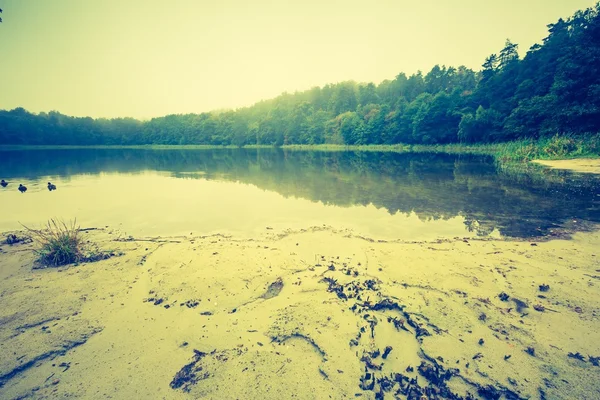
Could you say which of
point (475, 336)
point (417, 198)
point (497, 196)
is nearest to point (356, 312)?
point (475, 336)

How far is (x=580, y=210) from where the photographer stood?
10.6m

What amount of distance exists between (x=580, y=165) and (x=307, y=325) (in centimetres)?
2876

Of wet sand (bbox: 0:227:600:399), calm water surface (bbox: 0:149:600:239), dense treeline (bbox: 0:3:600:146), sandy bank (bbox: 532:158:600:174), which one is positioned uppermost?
dense treeline (bbox: 0:3:600:146)

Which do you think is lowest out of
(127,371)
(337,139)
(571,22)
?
(127,371)

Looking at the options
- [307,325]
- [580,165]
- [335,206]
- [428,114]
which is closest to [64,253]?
[307,325]

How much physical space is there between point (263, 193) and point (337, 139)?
64.1m

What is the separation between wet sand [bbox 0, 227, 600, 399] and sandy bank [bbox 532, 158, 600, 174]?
1843 centimetres

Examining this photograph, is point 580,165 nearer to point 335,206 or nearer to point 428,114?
point 335,206

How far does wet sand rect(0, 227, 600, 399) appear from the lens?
3.40m

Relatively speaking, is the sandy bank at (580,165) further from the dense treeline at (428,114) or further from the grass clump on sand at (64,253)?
the grass clump on sand at (64,253)

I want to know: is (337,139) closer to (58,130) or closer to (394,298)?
(394,298)

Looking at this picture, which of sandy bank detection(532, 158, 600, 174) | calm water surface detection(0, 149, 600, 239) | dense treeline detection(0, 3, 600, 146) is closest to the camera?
calm water surface detection(0, 149, 600, 239)

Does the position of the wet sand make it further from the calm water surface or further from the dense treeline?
the dense treeline

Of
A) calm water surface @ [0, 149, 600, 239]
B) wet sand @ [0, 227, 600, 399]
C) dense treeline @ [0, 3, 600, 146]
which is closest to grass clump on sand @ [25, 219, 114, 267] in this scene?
wet sand @ [0, 227, 600, 399]
